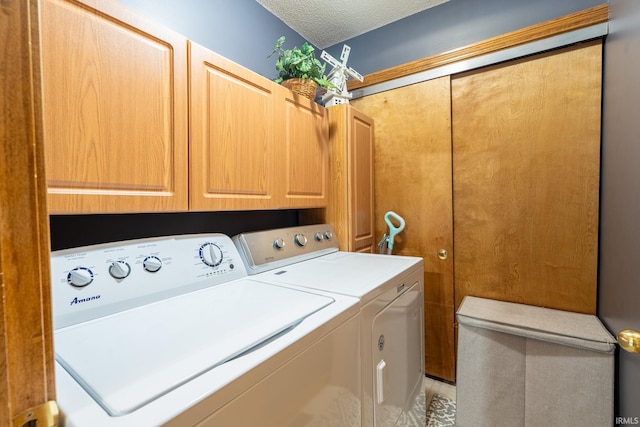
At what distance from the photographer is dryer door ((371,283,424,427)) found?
1015 mm

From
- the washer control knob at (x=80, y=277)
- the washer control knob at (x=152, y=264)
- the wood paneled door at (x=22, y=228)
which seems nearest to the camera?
the wood paneled door at (x=22, y=228)

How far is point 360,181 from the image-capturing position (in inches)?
75.8

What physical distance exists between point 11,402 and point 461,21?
252cm

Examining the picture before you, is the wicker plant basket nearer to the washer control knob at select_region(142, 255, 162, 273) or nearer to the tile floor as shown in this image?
the washer control knob at select_region(142, 255, 162, 273)

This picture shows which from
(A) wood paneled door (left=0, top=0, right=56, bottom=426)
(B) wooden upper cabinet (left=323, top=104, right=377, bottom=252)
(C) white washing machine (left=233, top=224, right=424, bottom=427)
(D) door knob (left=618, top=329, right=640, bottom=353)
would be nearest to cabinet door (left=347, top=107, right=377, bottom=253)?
(B) wooden upper cabinet (left=323, top=104, right=377, bottom=252)

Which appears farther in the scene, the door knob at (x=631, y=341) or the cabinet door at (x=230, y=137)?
the cabinet door at (x=230, y=137)

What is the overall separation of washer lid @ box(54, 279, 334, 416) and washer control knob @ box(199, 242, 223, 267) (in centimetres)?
17

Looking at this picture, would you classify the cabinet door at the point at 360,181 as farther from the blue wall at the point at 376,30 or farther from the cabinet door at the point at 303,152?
the blue wall at the point at 376,30

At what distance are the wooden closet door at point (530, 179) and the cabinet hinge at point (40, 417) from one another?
198cm

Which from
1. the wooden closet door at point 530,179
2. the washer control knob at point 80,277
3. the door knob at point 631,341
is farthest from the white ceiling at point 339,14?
the door knob at point 631,341

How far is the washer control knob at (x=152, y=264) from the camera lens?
3.15 ft

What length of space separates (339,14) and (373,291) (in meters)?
2.01

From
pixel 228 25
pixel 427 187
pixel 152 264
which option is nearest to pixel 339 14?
pixel 228 25

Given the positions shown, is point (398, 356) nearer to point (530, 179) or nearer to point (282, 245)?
point (282, 245)
